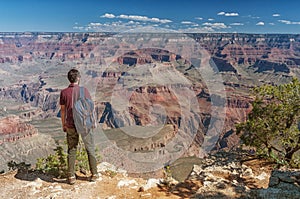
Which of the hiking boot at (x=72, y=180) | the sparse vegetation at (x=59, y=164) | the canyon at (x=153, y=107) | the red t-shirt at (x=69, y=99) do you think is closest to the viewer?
the red t-shirt at (x=69, y=99)

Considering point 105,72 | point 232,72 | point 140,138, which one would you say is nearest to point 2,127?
point 140,138

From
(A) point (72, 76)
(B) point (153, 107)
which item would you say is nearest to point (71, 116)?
(A) point (72, 76)

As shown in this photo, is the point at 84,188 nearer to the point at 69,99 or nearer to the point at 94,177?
the point at 94,177

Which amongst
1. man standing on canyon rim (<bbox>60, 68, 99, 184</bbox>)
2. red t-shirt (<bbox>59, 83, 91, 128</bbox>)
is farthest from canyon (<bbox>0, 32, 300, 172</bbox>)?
red t-shirt (<bbox>59, 83, 91, 128</bbox>)

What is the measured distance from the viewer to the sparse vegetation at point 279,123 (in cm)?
1151

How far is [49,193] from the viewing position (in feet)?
22.3

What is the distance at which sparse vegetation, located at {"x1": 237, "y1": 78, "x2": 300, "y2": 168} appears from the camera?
1151cm

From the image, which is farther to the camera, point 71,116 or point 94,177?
point 94,177

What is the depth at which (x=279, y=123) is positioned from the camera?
1212 centimetres

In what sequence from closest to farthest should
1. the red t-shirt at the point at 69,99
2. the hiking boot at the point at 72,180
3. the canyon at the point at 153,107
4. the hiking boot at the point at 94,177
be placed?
the red t-shirt at the point at 69,99, the hiking boot at the point at 72,180, the hiking boot at the point at 94,177, the canyon at the point at 153,107

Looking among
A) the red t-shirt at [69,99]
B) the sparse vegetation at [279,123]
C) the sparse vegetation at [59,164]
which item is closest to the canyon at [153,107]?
the sparse vegetation at [279,123]

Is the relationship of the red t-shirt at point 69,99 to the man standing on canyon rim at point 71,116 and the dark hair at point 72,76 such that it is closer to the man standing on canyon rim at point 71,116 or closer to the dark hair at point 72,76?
the man standing on canyon rim at point 71,116

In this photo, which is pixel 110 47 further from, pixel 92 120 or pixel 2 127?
pixel 92 120

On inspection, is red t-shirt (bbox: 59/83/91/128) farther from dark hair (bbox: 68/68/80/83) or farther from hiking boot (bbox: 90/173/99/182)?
hiking boot (bbox: 90/173/99/182)
